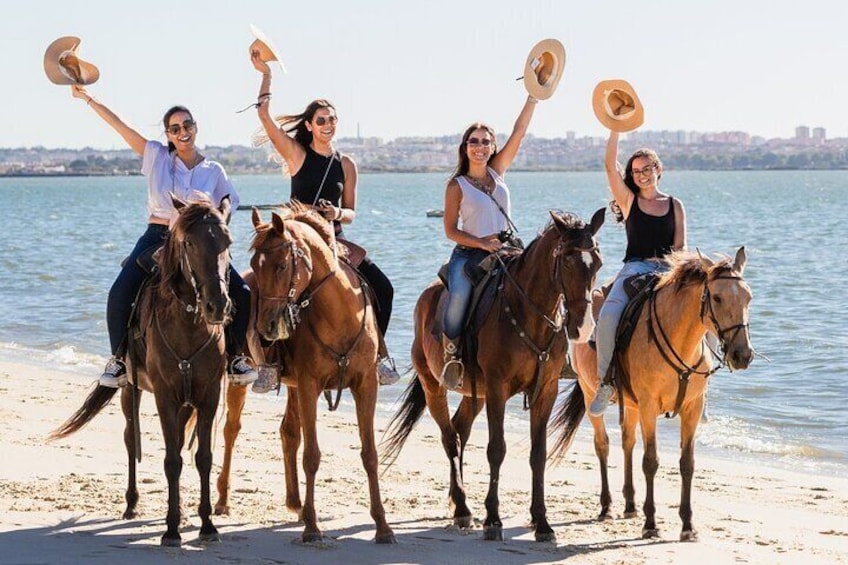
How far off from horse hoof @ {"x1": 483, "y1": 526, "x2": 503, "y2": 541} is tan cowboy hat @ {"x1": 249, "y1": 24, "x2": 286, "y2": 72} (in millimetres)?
3606

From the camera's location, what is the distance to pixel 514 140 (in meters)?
10.6

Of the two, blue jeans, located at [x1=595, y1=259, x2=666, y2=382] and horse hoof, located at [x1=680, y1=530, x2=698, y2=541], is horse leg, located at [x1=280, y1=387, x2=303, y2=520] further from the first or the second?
horse hoof, located at [x1=680, y1=530, x2=698, y2=541]

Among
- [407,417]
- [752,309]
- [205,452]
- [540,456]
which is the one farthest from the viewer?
[752,309]

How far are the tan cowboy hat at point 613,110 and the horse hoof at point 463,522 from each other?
3.15 meters

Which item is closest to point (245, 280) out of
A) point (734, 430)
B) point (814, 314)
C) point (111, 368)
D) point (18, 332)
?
point (111, 368)

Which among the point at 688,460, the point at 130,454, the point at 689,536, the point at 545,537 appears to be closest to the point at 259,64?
the point at 130,454

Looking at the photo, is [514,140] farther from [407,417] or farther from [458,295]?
[407,417]

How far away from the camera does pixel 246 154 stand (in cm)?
19412

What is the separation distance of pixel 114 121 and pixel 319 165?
147cm

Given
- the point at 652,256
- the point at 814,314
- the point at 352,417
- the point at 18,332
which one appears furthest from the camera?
the point at 814,314

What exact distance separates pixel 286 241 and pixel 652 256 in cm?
321

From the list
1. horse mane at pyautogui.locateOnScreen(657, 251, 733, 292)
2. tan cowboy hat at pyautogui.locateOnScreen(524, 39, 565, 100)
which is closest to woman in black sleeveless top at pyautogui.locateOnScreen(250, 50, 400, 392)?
tan cowboy hat at pyautogui.locateOnScreen(524, 39, 565, 100)

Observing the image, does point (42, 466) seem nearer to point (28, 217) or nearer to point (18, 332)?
point (18, 332)

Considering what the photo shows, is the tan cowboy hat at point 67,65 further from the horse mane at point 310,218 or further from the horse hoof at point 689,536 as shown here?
the horse hoof at point 689,536
